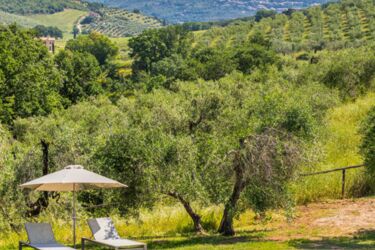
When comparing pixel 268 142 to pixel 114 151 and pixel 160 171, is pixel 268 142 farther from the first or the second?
pixel 114 151

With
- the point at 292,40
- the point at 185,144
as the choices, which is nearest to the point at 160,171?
the point at 185,144

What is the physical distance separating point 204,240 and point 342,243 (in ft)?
12.9

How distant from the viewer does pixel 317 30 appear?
99.8 m

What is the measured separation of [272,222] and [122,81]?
8098 cm

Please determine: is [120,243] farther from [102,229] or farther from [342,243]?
[342,243]

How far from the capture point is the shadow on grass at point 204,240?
1667cm

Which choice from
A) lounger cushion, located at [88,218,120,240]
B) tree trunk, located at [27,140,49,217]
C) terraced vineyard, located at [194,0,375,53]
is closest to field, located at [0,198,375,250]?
tree trunk, located at [27,140,49,217]

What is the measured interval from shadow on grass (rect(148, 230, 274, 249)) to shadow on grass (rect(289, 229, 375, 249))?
146 cm

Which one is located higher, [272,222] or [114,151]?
[114,151]

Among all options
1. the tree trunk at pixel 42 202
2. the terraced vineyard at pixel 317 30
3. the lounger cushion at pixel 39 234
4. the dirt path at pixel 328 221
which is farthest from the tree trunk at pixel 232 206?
the terraced vineyard at pixel 317 30

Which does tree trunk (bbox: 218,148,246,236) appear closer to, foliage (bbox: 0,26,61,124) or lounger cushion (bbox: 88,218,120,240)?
lounger cushion (bbox: 88,218,120,240)

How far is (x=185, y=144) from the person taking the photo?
1742 cm

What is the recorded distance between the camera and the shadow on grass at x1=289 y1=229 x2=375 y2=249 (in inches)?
606

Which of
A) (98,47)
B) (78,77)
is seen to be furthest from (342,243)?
(98,47)
